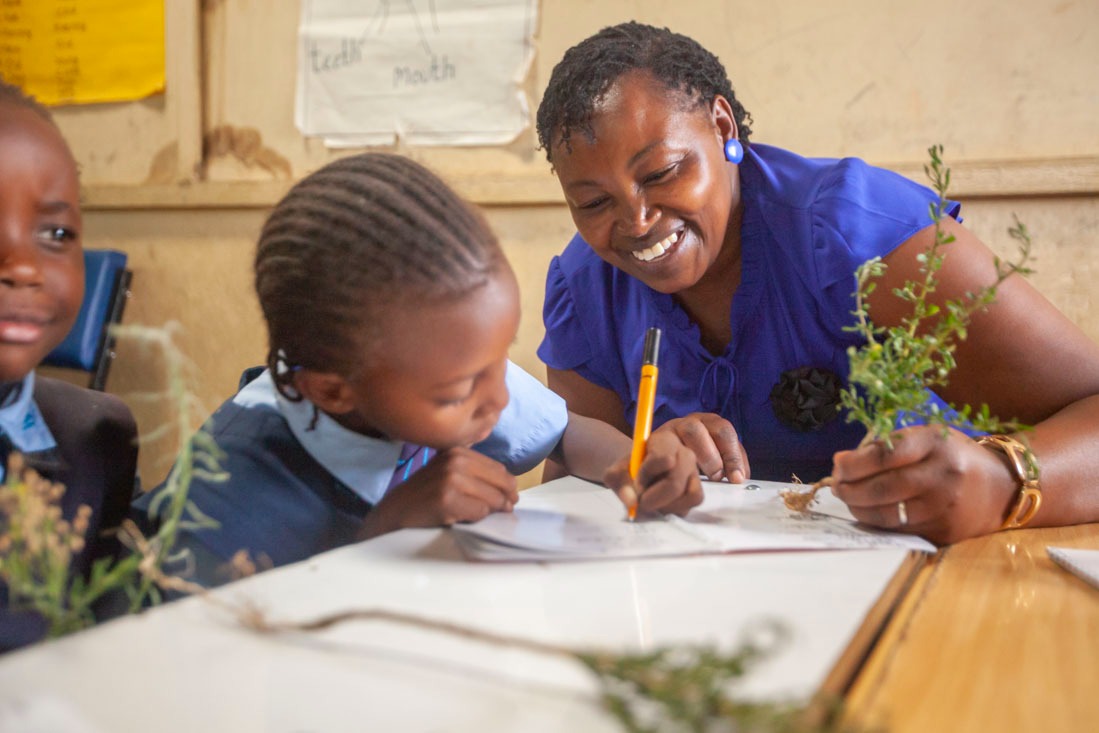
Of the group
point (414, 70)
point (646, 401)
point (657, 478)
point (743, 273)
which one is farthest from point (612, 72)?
point (414, 70)

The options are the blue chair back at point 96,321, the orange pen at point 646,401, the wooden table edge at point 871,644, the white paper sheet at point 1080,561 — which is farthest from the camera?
the blue chair back at point 96,321

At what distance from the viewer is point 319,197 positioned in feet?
2.59

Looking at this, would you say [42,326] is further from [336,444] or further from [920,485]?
[920,485]

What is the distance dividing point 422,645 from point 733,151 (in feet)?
3.12

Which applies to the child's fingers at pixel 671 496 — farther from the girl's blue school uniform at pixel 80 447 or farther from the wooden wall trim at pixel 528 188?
the wooden wall trim at pixel 528 188

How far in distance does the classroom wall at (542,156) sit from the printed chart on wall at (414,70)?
5cm

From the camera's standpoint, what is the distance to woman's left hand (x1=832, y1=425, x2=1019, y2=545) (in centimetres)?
77

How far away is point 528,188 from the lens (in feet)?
6.89

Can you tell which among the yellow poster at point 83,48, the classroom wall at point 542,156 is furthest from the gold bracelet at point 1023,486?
the yellow poster at point 83,48

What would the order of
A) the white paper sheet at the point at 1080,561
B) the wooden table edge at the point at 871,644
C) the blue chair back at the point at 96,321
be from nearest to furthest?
the wooden table edge at the point at 871,644
the white paper sheet at the point at 1080,561
the blue chair back at the point at 96,321

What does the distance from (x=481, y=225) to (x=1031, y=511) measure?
1.86 ft

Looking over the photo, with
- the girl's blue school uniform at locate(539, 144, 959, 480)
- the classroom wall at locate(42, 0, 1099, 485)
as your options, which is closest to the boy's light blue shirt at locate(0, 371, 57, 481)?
the classroom wall at locate(42, 0, 1099, 485)

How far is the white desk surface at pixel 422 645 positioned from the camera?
39cm

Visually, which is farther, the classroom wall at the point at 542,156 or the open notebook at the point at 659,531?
the classroom wall at the point at 542,156
